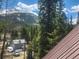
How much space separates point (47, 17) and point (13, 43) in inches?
1761

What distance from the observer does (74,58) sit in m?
1.92

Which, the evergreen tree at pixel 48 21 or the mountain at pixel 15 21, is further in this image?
the mountain at pixel 15 21

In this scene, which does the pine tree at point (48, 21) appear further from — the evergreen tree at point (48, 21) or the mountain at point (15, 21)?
the mountain at point (15, 21)

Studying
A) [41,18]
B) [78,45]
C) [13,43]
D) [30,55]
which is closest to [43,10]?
[41,18]

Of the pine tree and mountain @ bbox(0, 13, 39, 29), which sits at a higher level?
the pine tree

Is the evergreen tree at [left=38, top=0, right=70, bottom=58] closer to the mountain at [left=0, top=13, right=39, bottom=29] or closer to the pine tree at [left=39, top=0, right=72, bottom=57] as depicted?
the pine tree at [left=39, top=0, right=72, bottom=57]

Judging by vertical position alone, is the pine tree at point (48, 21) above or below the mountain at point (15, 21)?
above

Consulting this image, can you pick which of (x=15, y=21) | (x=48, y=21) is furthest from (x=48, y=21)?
(x=15, y=21)

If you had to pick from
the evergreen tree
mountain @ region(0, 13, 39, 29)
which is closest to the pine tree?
the evergreen tree

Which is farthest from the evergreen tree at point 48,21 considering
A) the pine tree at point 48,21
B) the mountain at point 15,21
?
the mountain at point 15,21

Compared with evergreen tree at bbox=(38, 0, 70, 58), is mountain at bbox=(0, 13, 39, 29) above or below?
below

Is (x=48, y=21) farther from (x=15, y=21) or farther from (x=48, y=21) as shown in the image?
(x=15, y=21)

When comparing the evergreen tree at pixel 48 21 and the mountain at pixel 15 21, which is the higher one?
the evergreen tree at pixel 48 21

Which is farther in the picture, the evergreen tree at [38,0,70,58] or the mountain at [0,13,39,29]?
the mountain at [0,13,39,29]
